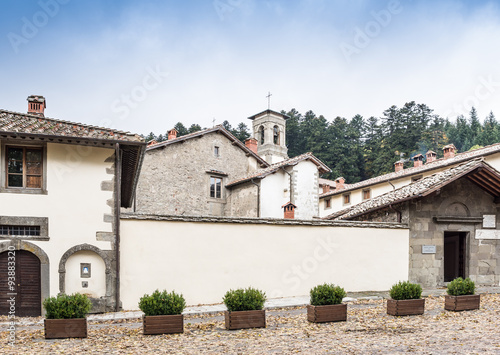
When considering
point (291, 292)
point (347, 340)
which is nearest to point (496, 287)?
point (291, 292)

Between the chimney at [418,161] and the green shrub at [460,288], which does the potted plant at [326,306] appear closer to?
the green shrub at [460,288]

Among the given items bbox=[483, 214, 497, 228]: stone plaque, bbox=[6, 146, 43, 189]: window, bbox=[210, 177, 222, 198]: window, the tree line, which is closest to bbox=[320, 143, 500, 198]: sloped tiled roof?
bbox=[483, 214, 497, 228]: stone plaque

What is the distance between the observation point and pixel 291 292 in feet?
46.8

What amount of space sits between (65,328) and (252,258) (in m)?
6.48

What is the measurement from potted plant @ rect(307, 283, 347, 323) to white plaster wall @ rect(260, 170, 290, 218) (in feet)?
51.7

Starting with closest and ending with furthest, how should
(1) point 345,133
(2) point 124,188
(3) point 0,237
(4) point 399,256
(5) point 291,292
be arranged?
1. (3) point 0,237
2. (5) point 291,292
3. (4) point 399,256
4. (2) point 124,188
5. (1) point 345,133

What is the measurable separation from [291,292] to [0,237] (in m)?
8.70

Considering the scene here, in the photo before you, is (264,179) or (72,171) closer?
(72,171)

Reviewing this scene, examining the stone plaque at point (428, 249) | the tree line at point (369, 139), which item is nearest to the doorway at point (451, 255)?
the stone plaque at point (428, 249)

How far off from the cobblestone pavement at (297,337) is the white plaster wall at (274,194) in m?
15.2

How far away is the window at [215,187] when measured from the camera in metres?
27.7

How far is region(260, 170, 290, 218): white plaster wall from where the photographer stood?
26.2 meters

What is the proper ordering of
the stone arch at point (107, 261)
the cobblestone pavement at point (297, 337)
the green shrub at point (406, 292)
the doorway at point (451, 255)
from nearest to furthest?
the cobblestone pavement at point (297, 337), the green shrub at point (406, 292), the stone arch at point (107, 261), the doorway at point (451, 255)

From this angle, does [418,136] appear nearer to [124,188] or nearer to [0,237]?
[124,188]
